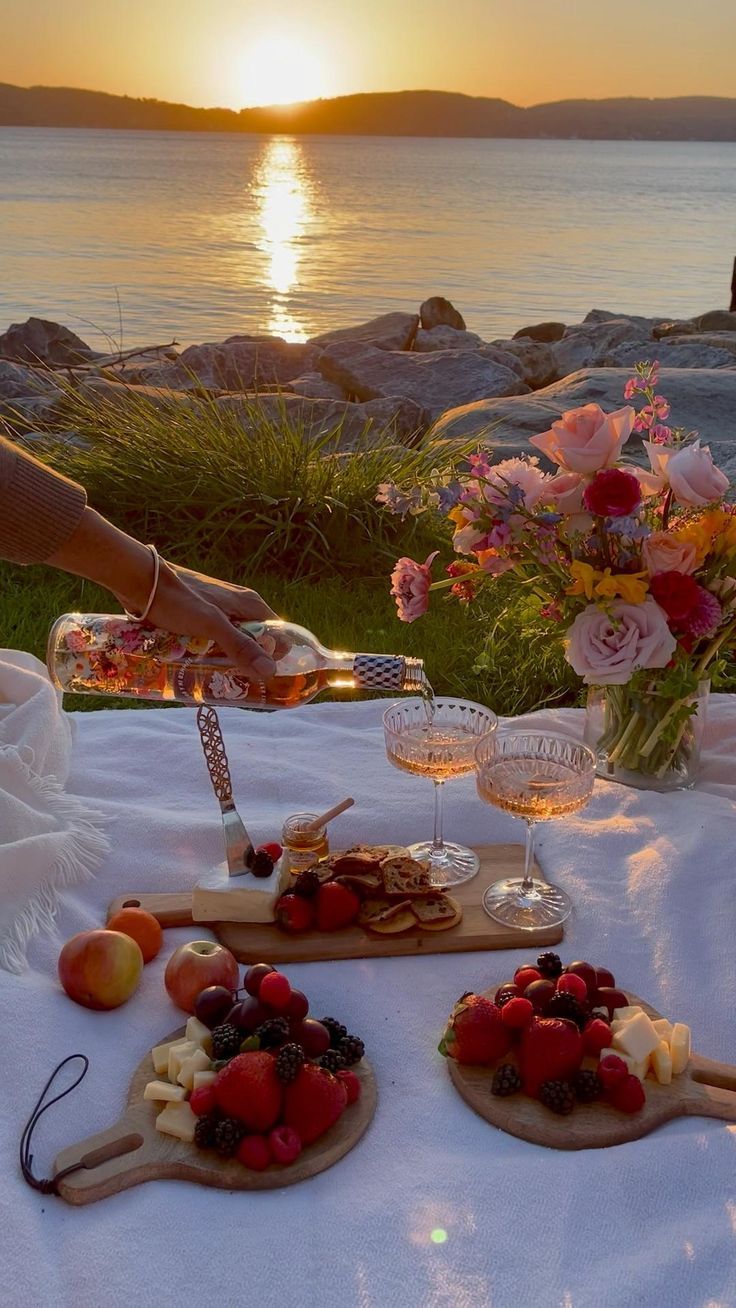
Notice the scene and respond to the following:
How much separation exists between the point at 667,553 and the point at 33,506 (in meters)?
1.52

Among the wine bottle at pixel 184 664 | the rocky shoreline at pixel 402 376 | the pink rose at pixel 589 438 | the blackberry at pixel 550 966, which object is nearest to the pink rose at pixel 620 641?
the pink rose at pixel 589 438

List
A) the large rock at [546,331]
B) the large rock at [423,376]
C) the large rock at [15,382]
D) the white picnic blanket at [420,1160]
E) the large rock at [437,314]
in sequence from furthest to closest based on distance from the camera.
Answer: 1. the large rock at [546,331]
2. the large rock at [437,314]
3. the large rock at [423,376]
4. the large rock at [15,382]
5. the white picnic blanket at [420,1160]

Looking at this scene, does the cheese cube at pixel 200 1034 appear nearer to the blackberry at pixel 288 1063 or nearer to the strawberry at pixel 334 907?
the blackberry at pixel 288 1063

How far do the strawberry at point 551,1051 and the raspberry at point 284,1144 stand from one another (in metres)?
0.45

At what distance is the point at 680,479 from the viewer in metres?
2.67

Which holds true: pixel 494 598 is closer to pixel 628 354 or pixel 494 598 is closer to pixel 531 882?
pixel 531 882

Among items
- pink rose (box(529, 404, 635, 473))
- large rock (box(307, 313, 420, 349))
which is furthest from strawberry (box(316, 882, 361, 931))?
large rock (box(307, 313, 420, 349))

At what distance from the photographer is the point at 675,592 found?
2.76 metres

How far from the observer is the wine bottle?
100 inches

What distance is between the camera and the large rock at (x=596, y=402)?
8.03m

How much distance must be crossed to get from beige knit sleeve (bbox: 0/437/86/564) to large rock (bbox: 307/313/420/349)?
1178cm

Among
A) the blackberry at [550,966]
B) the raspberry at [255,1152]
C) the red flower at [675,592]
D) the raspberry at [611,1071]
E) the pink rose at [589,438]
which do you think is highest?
the pink rose at [589,438]

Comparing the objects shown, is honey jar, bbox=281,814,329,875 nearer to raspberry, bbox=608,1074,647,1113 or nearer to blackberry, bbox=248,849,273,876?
blackberry, bbox=248,849,273,876

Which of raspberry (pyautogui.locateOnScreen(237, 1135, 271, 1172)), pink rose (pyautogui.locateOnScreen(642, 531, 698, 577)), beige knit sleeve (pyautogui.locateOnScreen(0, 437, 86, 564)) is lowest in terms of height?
raspberry (pyautogui.locateOnScreen(237, 1135, 271, 1172))
